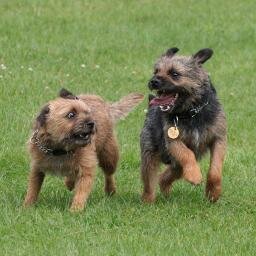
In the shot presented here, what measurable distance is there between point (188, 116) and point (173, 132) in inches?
8.9

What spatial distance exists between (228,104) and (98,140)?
15.6ft

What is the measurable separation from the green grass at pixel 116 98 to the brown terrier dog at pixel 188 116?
404 mm

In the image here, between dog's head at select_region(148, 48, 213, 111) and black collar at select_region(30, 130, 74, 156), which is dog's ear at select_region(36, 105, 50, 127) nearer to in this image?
black collar at select_region(30, 130, 74, 156)

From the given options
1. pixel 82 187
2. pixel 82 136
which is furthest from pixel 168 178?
pixel 82 136

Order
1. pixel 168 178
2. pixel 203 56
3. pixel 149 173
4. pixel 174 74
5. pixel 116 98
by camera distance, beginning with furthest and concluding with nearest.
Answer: pixel 116 98, pixel 168 178, pixel 149 173, pixel 203 56, pixel 174 74

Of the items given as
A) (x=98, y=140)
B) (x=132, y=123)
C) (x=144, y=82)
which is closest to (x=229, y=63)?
(x=144, y=82)

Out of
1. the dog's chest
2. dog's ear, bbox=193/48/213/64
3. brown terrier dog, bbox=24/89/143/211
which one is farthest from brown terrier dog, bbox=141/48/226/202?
the dog's chest

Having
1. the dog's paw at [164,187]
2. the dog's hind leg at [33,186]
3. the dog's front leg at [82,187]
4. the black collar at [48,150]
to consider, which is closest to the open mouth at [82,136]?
the black collar at [48,150]

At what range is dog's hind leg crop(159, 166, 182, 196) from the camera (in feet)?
31.4

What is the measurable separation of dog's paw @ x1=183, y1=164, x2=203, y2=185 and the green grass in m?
0.29

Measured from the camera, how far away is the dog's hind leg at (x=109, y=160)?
9648 millimetres

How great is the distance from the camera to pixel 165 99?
8.86 m

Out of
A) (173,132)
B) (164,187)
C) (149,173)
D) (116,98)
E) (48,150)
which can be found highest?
(173,132)

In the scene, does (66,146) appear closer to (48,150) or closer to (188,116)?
(48,150)
